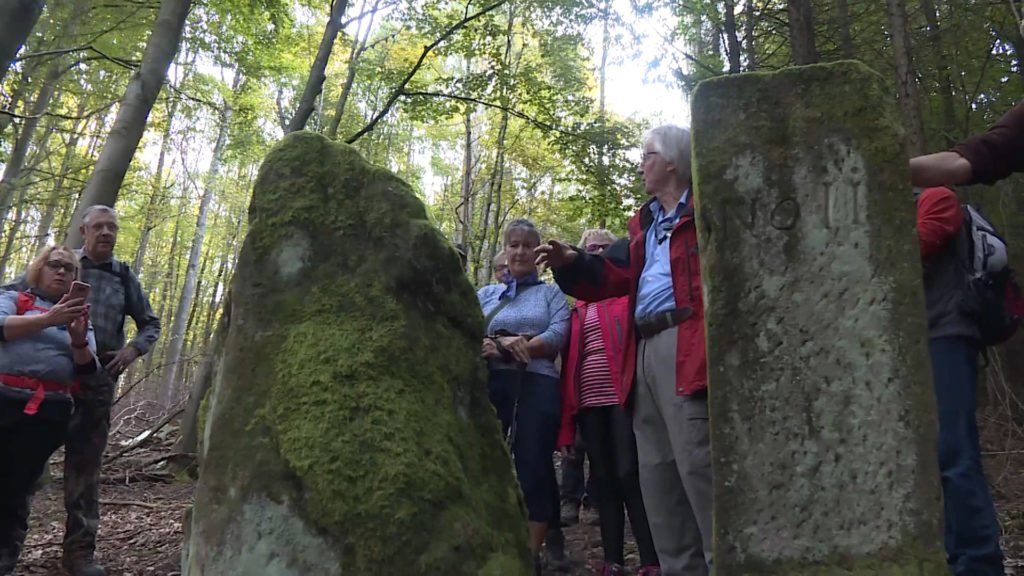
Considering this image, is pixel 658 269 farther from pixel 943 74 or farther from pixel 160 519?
pixel 943 74

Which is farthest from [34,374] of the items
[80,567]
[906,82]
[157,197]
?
[157,197]

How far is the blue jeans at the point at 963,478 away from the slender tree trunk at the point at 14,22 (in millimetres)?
4557

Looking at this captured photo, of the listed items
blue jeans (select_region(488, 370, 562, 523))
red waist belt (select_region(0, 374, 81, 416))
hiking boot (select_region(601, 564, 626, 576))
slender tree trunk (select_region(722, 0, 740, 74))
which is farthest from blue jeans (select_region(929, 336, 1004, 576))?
slender tree trunk (select_region(722, 0, 740, 74))

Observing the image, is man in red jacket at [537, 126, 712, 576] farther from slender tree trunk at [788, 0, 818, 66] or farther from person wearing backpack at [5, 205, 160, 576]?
slender tree trunk at [788, 0, 818, 66]

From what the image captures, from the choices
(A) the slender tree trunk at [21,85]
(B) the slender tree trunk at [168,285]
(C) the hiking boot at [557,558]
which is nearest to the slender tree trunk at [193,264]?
(B) the slender tree trunk at [168,285]

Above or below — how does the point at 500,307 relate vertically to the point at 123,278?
below

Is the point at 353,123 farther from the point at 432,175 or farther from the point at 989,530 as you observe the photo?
the point at 989,530

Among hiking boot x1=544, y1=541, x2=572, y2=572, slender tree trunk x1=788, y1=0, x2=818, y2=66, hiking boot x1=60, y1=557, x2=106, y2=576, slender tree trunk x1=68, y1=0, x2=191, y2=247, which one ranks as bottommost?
hiking boot x1=60, y1=557, x2=106, y2=576

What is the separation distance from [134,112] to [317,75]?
2.77 m

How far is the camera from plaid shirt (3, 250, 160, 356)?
446 centimetres

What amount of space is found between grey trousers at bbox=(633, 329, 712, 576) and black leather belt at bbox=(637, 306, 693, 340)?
29mm

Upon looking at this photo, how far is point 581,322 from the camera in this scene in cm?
456

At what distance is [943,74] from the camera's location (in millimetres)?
7641

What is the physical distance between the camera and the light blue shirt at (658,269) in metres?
2.96
